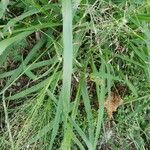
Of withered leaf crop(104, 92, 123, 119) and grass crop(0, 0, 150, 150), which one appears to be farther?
withered leaf crop(104, 92, 123, 119)

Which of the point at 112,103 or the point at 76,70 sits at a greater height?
the point at 76,70

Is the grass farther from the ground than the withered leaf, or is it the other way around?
the grass

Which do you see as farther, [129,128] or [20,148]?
A: [129,128]

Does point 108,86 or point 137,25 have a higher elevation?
point 137,25

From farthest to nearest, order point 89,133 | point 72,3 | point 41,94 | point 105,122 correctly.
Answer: point 105,122 < point 89,133 < point 41,94 < point 72,3

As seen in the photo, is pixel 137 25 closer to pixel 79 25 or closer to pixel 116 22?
pixel 116 22

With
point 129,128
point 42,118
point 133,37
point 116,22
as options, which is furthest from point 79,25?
point 129,128
